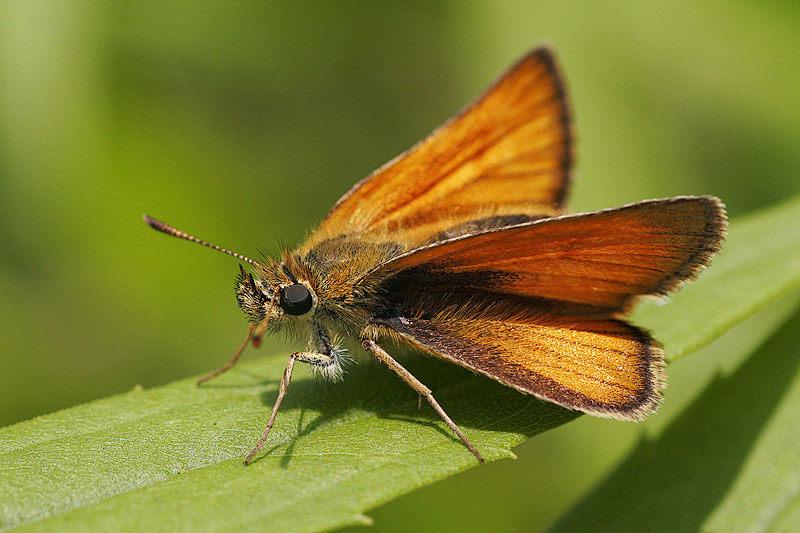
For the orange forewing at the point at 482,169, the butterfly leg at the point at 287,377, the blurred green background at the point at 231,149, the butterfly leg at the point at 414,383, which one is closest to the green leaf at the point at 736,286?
the orange forewing at the point at 482,169

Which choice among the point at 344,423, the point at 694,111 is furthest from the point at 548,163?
the point at 694,111

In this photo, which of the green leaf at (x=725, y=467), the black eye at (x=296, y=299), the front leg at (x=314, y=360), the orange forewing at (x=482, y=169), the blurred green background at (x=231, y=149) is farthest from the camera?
the blurred green background at (x=231, y=149)

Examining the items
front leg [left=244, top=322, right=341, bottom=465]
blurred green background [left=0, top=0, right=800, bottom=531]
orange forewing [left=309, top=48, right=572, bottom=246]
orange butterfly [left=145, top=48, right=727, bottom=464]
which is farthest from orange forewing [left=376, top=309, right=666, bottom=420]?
blurred green background [left=0, top=0, right=800, bottom=531]

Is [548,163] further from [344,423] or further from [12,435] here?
[12,435]

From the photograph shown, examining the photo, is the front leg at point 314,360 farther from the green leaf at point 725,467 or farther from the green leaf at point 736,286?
the green leaf at point 736,286

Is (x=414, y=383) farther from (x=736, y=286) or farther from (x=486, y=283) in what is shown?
(x=736, y=286)

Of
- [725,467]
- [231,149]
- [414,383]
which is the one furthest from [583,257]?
[231,149]

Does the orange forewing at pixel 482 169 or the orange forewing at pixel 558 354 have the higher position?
the orange forewing at pixel 482 169

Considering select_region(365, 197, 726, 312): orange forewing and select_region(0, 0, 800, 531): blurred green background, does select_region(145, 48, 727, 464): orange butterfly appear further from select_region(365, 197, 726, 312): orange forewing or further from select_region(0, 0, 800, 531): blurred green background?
select_region(0, 0, 800, 531): blurred green background
